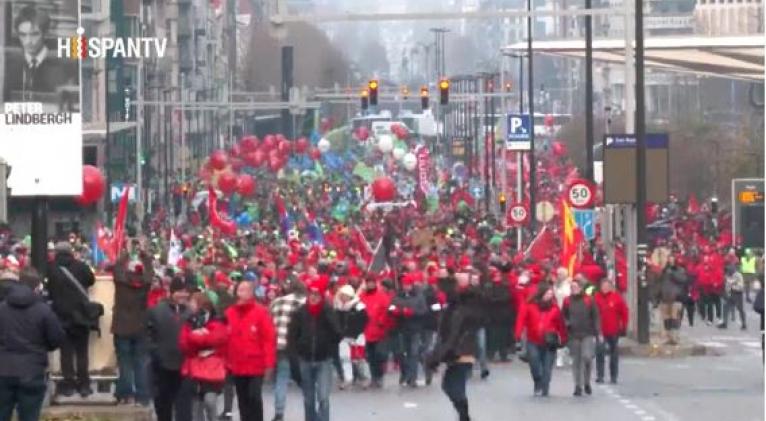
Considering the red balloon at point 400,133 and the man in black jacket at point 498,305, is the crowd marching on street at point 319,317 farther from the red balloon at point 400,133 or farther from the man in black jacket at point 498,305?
the red balloon at point 400,133

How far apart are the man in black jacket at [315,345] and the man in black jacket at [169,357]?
134 centimetres

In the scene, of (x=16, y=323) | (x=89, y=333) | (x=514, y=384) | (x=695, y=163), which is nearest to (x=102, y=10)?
(x=695, y=163)

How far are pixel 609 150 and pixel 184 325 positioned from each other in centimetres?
1779

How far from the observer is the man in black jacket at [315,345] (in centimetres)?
2381

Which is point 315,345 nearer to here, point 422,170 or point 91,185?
point 91,185

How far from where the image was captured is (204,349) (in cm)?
2183

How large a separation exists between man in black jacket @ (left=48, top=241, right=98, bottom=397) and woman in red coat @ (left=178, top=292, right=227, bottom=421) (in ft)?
6.53

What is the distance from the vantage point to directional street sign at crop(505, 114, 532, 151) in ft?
201

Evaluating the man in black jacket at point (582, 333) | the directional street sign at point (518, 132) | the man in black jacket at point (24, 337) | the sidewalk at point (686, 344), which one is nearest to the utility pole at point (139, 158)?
the directional street sign at point (518, 132)

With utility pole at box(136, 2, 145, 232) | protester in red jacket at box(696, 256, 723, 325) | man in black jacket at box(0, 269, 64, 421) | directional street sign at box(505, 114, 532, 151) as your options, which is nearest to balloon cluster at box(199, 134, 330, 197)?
utility pole at box(136, 2, 145, 232)

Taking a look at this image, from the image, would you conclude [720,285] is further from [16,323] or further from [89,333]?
[16,323]

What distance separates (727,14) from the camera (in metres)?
181

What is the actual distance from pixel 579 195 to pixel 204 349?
2199 cm

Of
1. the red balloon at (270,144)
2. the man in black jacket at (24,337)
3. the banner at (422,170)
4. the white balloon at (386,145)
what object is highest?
the man in black jacket at (24,337)
